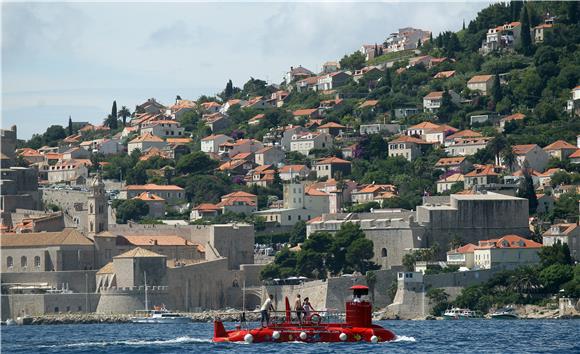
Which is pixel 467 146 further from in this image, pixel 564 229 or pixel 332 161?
pixel 564 229

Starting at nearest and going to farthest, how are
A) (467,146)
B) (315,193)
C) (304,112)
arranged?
(315,193)
(467,146)
(304,112)

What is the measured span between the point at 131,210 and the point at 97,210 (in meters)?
15.7

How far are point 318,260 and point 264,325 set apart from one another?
40.8m

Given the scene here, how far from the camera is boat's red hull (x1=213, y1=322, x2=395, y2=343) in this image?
62812mm

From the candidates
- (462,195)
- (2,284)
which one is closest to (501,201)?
(462,195)

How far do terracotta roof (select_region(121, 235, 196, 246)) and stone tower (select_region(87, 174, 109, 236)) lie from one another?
5.00 ft

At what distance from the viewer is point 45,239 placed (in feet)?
354

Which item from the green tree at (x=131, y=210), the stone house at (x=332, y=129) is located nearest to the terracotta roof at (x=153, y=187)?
the green tree at (x=131, y=210)

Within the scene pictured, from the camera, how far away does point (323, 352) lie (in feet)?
197

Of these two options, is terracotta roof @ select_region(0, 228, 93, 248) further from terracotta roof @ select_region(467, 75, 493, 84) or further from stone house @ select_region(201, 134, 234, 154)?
terracotta roof @ select_region(467, 75, 493, 84)

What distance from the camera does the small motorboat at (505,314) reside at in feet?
312

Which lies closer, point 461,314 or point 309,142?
point 461,314

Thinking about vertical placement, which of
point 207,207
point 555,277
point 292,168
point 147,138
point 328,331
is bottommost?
point 328,331

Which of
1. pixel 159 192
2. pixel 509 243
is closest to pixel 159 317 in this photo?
pixel 509 243
